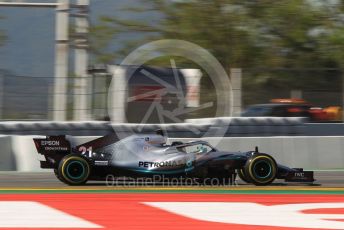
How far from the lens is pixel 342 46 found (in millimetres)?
29359

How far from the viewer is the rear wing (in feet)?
32.6

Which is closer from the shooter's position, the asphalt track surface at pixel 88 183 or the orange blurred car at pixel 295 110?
the asphalt track surface at pixel 88 183

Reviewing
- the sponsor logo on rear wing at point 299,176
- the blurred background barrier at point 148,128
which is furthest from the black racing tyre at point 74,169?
the blurred background barrier at point 148,128

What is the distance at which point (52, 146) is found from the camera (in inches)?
393

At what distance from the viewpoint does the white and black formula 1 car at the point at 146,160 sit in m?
9.74

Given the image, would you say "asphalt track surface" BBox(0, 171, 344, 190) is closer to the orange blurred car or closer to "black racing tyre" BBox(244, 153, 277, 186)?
"black racing tyre" BBox(244, 153, 277, 186)

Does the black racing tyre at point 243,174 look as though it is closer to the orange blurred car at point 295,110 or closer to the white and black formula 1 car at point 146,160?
the white and black formula 1 car at point 146,160

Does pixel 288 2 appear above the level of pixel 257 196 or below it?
above

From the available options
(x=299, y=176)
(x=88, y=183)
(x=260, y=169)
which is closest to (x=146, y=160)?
(x=88, y=183)

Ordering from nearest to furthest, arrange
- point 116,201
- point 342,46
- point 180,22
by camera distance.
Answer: point 116,201, point 342,46, point 180,22

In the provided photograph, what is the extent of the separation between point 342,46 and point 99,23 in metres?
11.8

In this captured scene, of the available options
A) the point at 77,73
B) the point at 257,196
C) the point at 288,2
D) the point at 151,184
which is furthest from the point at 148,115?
the point at 288,2

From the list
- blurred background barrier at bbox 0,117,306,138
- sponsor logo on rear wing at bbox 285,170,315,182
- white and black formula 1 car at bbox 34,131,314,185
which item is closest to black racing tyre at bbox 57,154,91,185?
white and black formula 1 car at bbox 34,131,314,185

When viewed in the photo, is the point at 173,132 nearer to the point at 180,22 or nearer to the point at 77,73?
the point at 77,73
